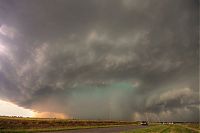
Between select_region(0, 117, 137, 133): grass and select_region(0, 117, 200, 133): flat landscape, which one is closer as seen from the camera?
select_region(0, 117, 200, 133): flat landscape

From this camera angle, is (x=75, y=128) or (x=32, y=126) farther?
(x=32, y=126)

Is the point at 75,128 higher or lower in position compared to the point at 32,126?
higher

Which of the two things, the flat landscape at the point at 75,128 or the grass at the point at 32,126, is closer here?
the flat landscape at the point at 75,128
